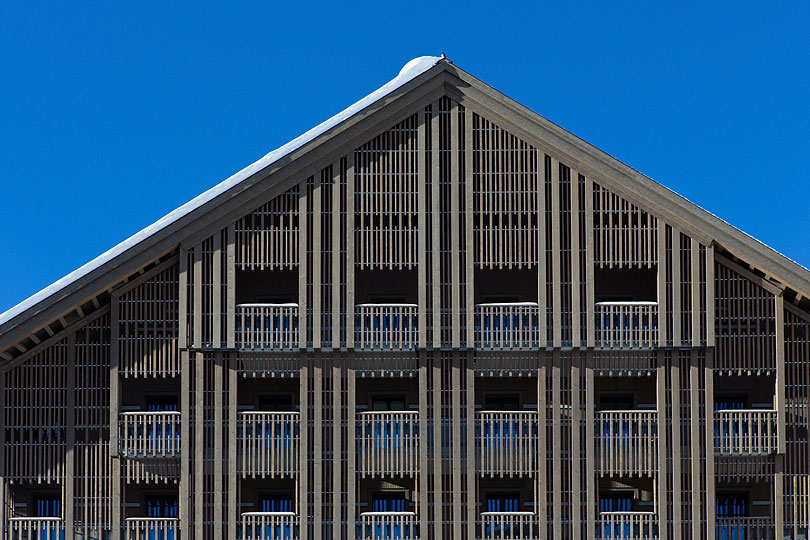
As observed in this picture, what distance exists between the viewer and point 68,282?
41844 mm

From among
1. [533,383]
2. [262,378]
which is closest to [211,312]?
[262,378]

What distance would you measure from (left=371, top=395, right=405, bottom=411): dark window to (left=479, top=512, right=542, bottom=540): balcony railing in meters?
4.36

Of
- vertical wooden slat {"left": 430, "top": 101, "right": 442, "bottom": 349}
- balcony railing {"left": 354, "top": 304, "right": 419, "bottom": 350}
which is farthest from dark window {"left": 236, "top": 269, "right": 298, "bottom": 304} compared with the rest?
vertical wooden slat {"left": 430, "top": 101, "right": 442, "bottom": 349}

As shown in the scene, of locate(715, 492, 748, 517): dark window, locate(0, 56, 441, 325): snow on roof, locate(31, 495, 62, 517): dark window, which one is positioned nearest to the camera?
locate(0, 56, 441, 325): snow on roof

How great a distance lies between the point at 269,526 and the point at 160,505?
402cm

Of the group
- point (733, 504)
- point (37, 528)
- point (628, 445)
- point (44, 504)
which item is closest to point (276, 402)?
point (44, 504)

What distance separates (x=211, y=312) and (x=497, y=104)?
10.2 metres

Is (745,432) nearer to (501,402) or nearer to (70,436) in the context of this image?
(501,402)

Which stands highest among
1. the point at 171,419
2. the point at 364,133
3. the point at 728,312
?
the point at 364,133

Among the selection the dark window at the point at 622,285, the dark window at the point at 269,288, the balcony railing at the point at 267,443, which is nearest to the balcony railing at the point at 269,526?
the balcony railing at the point at 267,443

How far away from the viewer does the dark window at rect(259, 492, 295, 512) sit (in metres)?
44.0

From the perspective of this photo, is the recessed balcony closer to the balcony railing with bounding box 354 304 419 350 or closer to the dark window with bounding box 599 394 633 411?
the balcony railing with bounding box 354 304 419 350

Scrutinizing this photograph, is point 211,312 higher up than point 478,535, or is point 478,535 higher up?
point 211,312

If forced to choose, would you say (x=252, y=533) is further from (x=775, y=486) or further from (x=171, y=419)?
(x=775, y=486)
